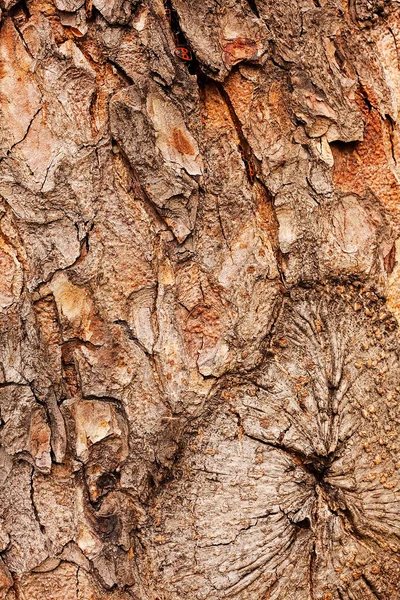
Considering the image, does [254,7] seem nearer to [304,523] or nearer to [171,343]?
Answer: [171,343]

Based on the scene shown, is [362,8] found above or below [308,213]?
above

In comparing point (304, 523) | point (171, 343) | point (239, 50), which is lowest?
point (304, 523)

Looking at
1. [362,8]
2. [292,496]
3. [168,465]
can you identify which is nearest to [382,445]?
[292,496]

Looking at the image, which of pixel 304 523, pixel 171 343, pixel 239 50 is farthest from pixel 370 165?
pixel 304 523

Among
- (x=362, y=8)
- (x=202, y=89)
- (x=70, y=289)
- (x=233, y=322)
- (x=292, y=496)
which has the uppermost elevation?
(x=362, y=8)

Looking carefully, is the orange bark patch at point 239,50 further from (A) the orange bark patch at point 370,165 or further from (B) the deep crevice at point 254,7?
(A) the orange bark patch at point 370,165

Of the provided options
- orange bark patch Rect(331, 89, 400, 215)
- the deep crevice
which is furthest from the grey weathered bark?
orange bark patch Rect(331, 89, 400, 215)

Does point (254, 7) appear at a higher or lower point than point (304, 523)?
higher

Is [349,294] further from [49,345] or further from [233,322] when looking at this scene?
[49,345]
